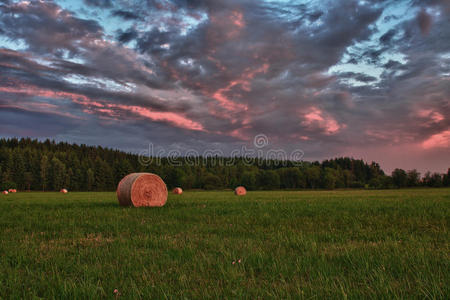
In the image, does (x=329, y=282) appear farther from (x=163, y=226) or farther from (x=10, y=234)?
(x=10, y=234)

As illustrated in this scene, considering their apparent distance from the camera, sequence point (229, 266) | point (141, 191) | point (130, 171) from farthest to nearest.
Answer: point (130, 171), point (141, 191), point (229, 266)

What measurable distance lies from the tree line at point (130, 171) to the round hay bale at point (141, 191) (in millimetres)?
85866

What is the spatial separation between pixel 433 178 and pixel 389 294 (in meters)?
115

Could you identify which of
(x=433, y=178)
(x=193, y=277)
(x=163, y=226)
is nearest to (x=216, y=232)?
(x=163, y=226)

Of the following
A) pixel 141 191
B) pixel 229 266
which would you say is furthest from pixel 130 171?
pixel 229 266

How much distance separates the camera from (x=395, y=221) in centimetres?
855

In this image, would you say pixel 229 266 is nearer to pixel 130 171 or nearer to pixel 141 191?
pixel 141 191

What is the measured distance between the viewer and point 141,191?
17.5m

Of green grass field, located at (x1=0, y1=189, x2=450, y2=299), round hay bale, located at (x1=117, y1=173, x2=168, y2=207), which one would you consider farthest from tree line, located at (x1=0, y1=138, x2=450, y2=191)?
green grass field, located at (x1=0, y1=189, x2=450, y2=299)

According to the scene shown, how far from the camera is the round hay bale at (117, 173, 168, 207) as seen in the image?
667 inches

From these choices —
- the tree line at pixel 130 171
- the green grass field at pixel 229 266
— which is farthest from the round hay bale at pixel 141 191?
the tree line at pixel 130 171

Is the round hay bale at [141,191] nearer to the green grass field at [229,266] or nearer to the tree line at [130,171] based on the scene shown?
the green grass field at [229,266]

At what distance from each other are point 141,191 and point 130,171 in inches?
4135

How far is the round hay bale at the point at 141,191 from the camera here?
667 inches
